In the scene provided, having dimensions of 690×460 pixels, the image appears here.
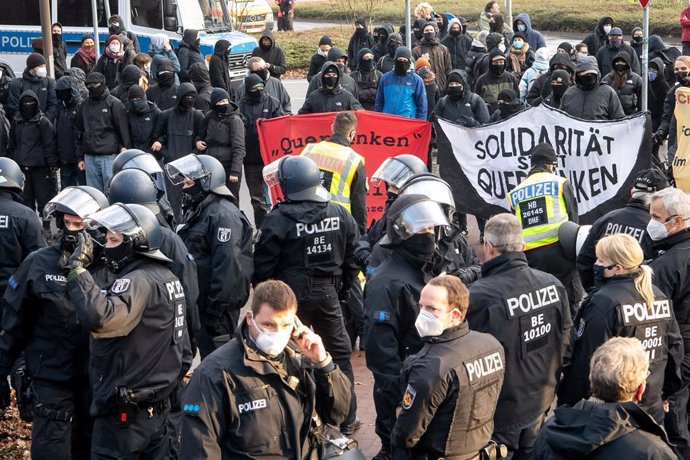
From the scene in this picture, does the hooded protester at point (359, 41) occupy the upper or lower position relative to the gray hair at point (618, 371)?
upper

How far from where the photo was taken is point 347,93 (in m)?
14.2

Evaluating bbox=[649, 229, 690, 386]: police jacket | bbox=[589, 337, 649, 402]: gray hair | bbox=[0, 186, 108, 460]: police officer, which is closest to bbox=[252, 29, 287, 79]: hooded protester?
bbox=[0, 186, 108, 460]: police officer

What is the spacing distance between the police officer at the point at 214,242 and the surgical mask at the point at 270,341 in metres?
3.32

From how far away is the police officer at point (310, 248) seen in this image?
8.48 metres

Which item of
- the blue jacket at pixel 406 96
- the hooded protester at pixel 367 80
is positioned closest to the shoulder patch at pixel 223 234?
the blue jacket at pixel 406 96

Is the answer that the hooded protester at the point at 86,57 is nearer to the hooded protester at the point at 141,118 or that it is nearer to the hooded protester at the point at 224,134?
the hooded protester at the point at 141,118

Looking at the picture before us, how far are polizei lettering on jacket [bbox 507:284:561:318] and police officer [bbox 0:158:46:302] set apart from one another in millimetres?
3806

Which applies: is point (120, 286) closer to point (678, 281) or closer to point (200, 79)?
point (678, 281)

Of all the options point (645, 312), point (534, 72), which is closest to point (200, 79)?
point (534, 72)

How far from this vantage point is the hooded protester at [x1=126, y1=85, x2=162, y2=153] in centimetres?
1419

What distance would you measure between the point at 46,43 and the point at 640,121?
389 inches

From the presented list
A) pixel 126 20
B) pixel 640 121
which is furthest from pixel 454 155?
pixel 126 20

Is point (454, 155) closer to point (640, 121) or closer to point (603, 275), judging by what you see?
point (640, 121)

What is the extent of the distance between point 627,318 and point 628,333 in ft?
0.29
